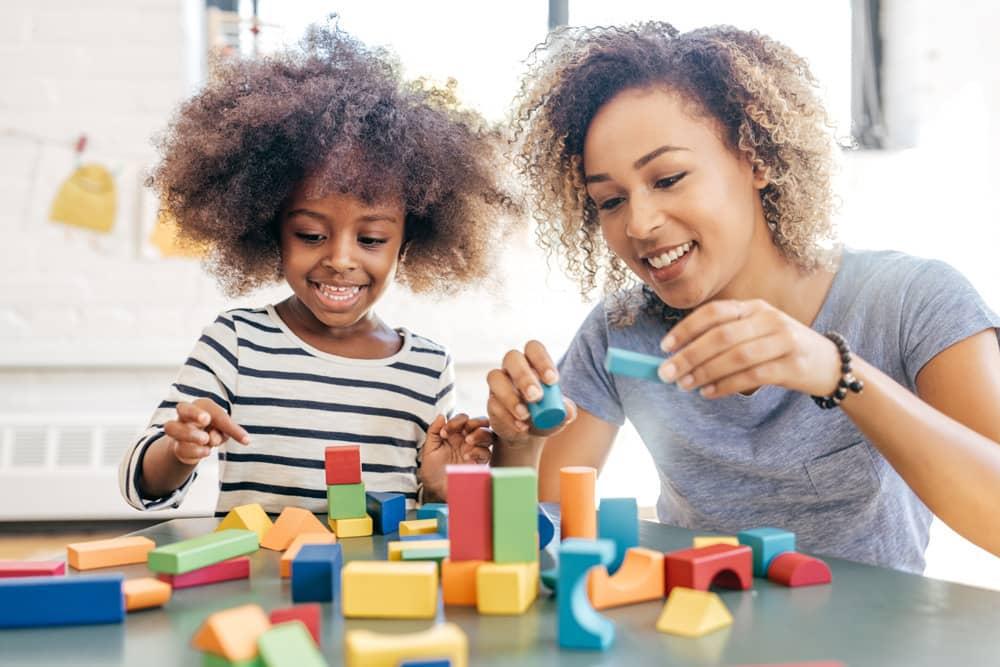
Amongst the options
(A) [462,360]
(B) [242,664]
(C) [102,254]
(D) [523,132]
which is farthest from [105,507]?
(B) [242,664]

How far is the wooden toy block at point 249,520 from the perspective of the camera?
820 millimetres

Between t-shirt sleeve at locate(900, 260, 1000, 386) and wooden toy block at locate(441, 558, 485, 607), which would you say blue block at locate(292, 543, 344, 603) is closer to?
wooden toy block at locate(441, 558, 485, 607)

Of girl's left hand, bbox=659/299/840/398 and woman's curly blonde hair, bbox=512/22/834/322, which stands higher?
woman's curly blonde hair, bbox=512/22/834/322

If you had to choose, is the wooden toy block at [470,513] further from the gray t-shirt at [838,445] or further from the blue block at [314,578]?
the gray t-shirt at [838,445]

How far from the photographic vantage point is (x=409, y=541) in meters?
0.74

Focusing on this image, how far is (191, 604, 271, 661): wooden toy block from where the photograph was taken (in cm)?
48

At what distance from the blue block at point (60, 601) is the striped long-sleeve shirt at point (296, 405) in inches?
19.9

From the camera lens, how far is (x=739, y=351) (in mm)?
734

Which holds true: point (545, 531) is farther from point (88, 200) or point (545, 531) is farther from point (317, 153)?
point (88, 200)

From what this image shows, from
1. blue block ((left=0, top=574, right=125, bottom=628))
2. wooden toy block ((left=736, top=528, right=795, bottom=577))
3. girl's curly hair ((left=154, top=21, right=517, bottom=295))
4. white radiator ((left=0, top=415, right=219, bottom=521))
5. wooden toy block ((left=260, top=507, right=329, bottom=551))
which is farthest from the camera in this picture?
white radiator ((left=0, top=415, right=219, bottom=521))

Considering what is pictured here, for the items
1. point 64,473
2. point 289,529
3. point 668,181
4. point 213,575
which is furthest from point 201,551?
point 64,473

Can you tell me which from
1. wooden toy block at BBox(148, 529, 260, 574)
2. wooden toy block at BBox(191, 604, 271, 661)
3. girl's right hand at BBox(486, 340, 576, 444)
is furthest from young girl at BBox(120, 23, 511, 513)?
wooden toy block at BBox(191, 604, 271, 661)

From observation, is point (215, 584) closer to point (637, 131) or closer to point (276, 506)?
point (276, 506)

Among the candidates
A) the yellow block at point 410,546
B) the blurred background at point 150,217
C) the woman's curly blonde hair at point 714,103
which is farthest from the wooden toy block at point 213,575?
the blurred background at point 150,217
